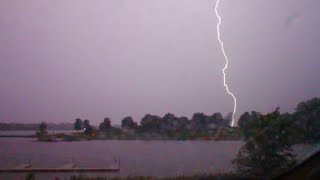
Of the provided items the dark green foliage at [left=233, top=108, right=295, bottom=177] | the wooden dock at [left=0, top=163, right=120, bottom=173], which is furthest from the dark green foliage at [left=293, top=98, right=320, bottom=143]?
the wooden dock at [left=0, top=163, right=120, bottom=173]

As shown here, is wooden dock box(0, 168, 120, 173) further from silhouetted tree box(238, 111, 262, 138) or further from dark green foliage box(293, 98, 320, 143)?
dark green foliage box(293, 98, 320, 143)

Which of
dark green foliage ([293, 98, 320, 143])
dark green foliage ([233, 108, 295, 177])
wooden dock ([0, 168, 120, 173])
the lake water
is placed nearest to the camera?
dark green foliage ([293, 98, 320, 143])

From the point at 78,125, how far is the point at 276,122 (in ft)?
16.9

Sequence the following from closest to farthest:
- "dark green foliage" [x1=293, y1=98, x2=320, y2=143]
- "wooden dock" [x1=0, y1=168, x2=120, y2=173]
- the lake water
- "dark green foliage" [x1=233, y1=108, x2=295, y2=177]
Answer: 1. "dark green foliage" [x1=293, y1=98, x2=320, y2=143]
2. "dark green foliage" [x1=233, y1=108, x2=295, y2=177]
3. "wooden dock" [x1=0, y1=168, x2=120, y2=173]
4. the lake water

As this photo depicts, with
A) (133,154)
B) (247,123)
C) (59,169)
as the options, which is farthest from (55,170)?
(247,123)

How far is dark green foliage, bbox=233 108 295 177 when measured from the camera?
8.92 meters

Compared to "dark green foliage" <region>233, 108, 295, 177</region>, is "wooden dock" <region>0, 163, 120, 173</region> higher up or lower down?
lower down

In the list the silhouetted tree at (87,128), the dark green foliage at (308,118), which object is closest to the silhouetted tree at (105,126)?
the silhouetted tree at (87,128)

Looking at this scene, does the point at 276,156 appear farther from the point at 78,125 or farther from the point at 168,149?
the point at 78,125

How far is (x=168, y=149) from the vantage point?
10547mm

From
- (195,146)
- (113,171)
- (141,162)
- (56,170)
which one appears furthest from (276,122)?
(56,170)

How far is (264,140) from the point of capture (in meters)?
9.52

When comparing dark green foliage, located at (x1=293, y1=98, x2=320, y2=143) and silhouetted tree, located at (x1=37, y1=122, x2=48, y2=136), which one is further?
silhouetted tree, located at (x1=37, y1=122, x2=48, y2=136)

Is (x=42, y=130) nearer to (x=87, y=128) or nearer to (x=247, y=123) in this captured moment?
(x=87, y=128)
